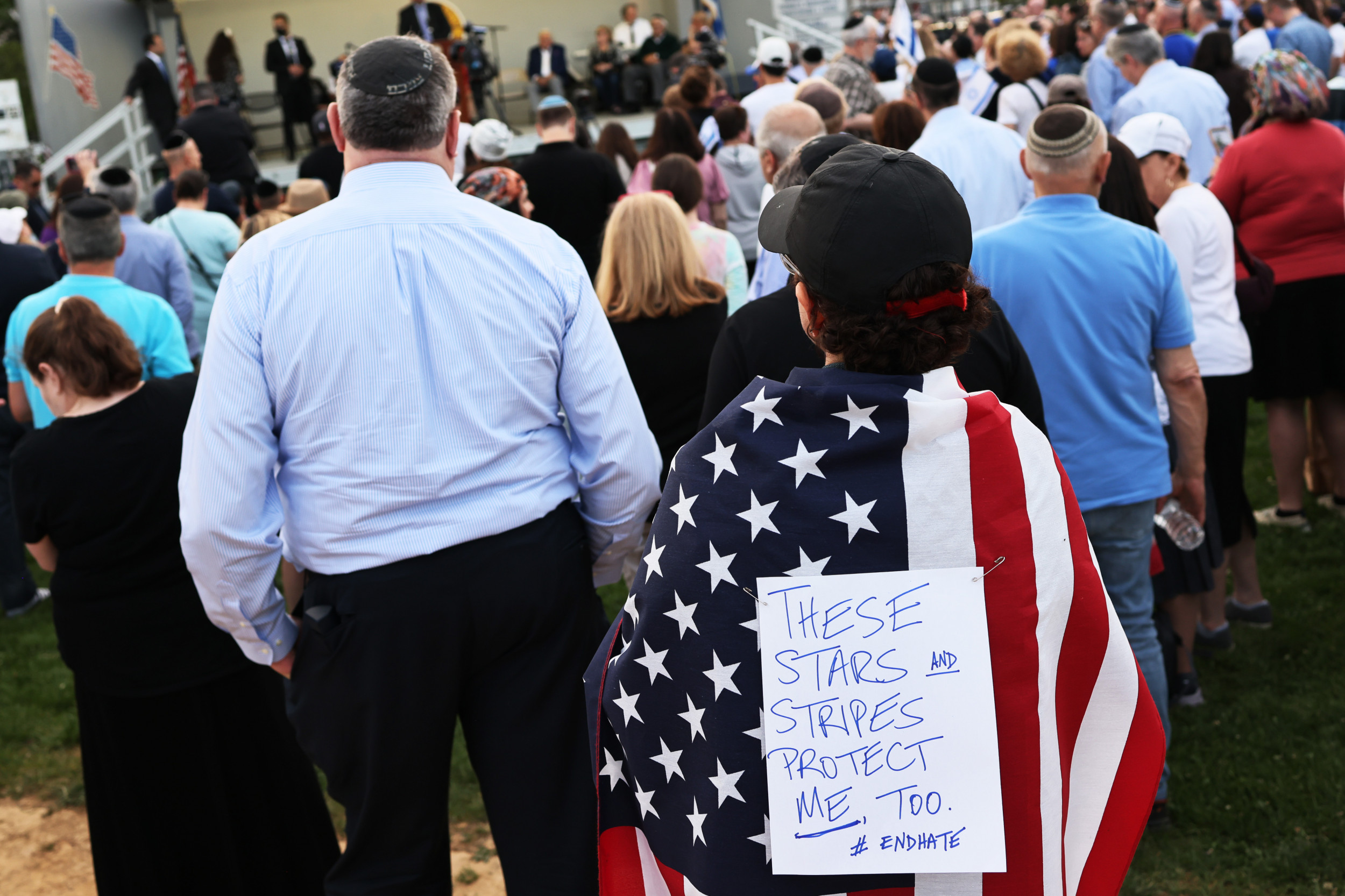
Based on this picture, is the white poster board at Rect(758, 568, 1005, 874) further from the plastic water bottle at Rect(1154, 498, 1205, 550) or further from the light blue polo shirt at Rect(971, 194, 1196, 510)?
the plastic water bottle at Rect(1154, 498, 1205, 550)

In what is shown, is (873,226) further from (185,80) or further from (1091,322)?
(185,80)

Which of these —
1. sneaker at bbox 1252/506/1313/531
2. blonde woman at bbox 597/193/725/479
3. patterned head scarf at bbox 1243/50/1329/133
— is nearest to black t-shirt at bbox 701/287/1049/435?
blonde woman at bbox 597/193/725/479

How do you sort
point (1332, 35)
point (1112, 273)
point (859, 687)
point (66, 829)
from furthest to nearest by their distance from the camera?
point (1332, 35), point (66, 829), point (1112, 273), point (859, 687)

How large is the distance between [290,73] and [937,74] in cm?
1390

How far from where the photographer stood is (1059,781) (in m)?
1.61

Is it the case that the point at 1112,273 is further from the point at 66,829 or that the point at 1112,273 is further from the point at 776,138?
the point at 66,829

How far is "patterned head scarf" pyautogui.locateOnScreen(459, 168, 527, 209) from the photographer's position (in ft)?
17.5

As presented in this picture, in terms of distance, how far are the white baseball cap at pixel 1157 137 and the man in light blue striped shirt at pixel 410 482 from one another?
230 cm

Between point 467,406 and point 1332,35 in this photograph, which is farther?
point 1332,35

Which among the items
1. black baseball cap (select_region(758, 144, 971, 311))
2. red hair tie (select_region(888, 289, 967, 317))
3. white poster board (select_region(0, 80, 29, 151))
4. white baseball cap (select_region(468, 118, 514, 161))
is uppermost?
black baseball cap (select_region(758, 144, 971, 311))

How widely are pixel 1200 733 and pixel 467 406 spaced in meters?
2.69

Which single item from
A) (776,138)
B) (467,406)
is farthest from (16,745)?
(776,138)

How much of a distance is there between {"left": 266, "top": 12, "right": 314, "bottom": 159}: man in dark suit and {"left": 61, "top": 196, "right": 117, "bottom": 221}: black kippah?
13.5 meters

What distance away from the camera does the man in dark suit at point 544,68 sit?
1897 centimetres
